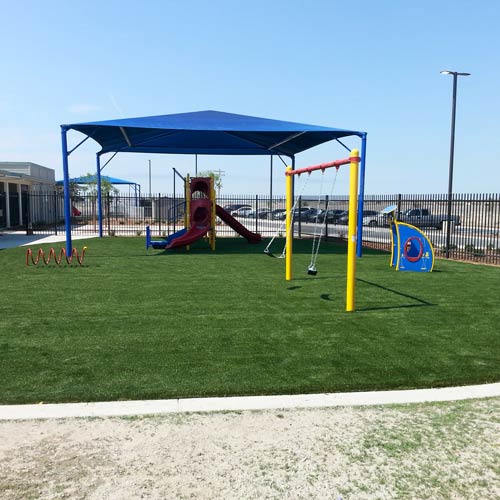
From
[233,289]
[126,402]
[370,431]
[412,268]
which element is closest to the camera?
[370,431]

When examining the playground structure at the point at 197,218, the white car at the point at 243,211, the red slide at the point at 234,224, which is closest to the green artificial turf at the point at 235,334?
the playground structure at the point at 197,218

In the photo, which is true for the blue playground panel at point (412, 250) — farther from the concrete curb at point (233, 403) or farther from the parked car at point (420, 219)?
the parked car at point (420, 219)

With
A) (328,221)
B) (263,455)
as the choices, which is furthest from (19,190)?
(263,455)

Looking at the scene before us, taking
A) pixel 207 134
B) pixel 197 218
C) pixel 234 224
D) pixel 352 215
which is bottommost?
pixel 234 224

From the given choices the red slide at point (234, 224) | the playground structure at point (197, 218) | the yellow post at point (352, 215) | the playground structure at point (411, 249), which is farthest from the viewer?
the red slide at point (234, 224)

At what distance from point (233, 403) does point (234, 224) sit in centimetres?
1670

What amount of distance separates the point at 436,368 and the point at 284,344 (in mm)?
1720

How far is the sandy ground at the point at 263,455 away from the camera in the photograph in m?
2.91

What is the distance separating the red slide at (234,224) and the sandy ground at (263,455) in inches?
630

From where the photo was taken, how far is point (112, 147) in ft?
76.0

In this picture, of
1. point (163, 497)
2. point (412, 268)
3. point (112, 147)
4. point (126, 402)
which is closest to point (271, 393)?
point (126, 402)

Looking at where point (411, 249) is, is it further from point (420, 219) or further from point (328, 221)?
point (328, 221)

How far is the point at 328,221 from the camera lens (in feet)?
116

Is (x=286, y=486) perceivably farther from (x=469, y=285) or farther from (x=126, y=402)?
(x=469, y=285)
